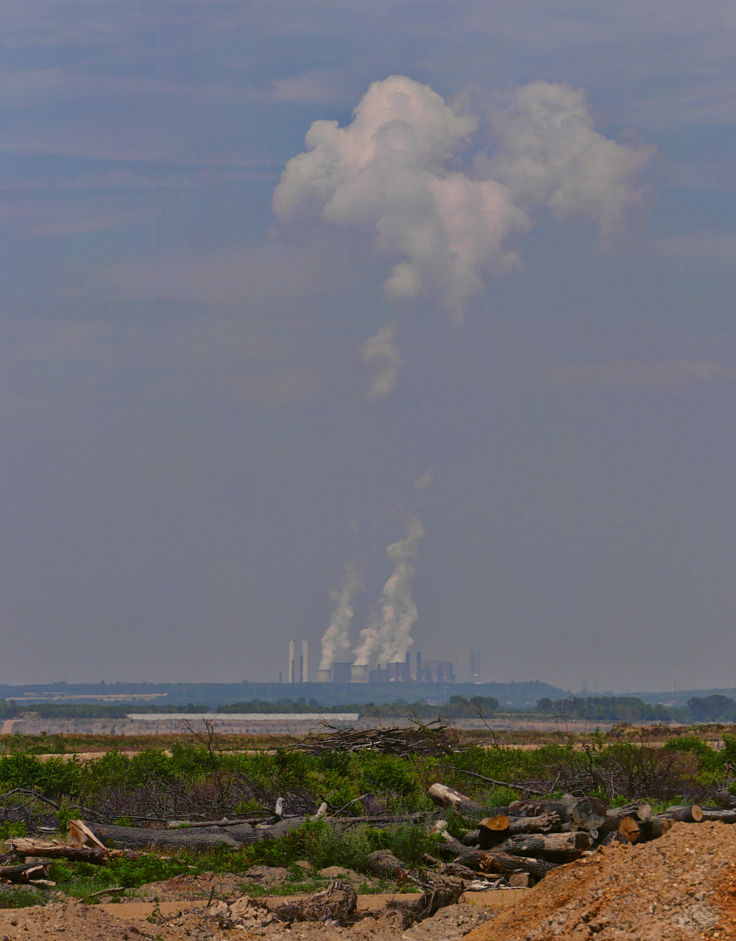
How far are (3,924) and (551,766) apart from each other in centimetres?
1852

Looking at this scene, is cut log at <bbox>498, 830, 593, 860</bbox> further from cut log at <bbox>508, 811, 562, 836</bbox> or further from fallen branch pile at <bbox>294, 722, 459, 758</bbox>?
fallen branch pile at <bbox>294, 722, 459, 758</bbox>

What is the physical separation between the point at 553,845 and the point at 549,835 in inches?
15.4

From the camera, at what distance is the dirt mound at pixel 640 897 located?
1082 cm

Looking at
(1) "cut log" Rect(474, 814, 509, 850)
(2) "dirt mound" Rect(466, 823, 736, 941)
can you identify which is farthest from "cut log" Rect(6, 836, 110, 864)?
(2) "dirt mound" Rect(466, 823, 736, 941)

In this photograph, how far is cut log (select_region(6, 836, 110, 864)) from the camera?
60.7 feet

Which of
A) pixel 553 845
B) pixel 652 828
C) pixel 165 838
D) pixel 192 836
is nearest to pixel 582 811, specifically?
pixel 553 845

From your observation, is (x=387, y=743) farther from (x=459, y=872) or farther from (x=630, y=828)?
(x=630, y=828)

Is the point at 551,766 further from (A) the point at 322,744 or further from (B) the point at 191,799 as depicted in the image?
(B) the point at 191,799

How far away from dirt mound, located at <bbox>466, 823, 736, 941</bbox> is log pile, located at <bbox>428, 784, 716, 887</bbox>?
9.50 feet

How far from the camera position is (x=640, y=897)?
11.5m

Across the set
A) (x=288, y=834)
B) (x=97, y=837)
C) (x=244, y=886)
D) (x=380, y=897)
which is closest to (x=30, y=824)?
(x=97, y=837)

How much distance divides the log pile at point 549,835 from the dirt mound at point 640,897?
290 centimetres

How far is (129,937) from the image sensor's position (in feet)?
44.3

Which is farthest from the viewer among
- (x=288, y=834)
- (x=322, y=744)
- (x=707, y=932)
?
(x=322, y=744)
